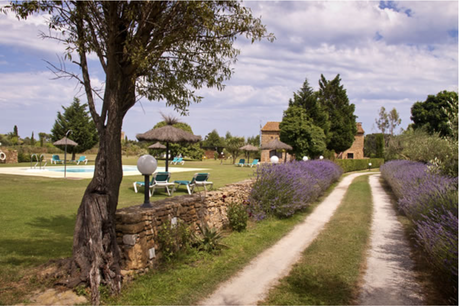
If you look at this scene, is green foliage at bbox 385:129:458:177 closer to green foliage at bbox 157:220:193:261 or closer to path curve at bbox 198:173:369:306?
path curve at bbox 198:173:369:306

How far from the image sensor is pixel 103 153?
14.6ft

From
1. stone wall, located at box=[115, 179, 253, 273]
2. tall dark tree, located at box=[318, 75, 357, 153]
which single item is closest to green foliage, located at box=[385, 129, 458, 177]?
stone wall, located at box=[115, 179, 253, 273]

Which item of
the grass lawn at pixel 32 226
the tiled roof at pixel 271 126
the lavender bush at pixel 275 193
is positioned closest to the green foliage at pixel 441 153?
the lavender bush at pixel 275 193

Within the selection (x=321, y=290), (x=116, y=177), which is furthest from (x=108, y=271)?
(x=321, y=290)

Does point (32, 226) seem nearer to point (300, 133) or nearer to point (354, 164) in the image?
point (300, 133)

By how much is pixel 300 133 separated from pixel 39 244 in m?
18.3

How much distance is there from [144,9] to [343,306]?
182 inches

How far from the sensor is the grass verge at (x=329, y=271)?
412 cm

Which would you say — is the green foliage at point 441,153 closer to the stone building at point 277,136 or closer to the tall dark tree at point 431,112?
the tall dark tree at point 431,112

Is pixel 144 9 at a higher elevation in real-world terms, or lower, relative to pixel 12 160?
higher

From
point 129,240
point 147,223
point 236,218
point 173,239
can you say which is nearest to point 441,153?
point 236,218

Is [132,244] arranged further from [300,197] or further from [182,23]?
[300,197]

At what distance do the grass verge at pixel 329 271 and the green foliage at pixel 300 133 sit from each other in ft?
43.8

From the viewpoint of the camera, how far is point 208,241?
5.88m
